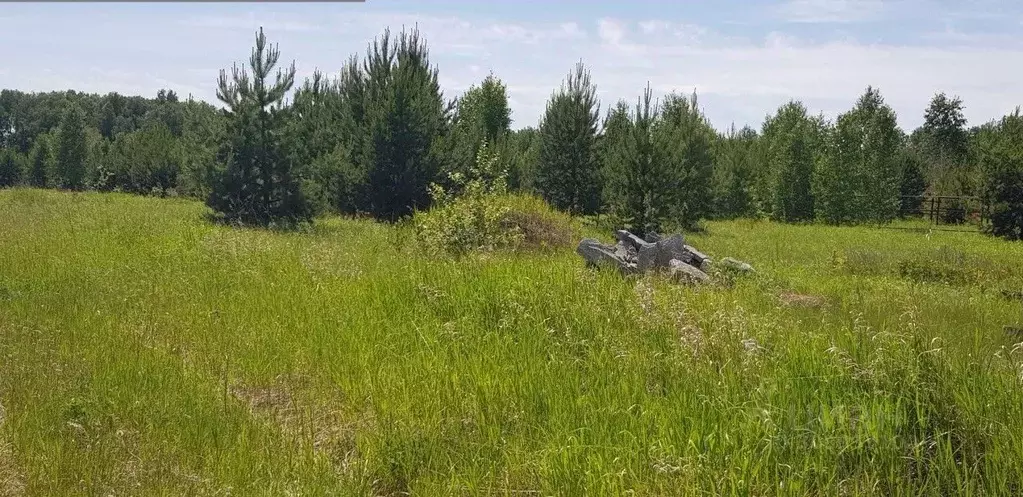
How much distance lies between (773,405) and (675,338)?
1.74 metres

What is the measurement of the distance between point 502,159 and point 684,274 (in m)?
20.5

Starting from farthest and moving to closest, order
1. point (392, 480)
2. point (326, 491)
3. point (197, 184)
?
1. point (197, 184)
2. point (392, 480)
3. point (326, 491)

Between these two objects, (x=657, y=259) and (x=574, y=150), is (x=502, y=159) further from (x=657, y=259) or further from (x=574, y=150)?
(x=657, y=259)

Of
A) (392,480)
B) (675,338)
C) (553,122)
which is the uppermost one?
(553,122)

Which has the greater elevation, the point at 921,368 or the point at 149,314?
the point at 921,368

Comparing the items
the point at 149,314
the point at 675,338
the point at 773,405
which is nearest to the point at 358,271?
the point at 149,314

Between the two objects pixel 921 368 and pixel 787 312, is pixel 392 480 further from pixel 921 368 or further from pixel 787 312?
pixel 787 312

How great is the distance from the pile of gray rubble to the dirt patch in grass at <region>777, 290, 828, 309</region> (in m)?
0.85

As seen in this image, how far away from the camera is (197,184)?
18625mm

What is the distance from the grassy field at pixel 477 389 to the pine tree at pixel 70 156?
139 feet

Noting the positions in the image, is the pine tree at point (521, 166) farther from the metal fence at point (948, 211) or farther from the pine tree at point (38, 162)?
the pine tree at point (38, 162)

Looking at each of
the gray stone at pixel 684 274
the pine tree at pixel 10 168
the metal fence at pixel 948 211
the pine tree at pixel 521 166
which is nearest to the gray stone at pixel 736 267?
the gray stone at pixel 684 274

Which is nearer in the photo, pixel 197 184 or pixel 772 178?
pixel 197 184

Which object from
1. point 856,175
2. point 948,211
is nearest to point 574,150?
point 856,175
